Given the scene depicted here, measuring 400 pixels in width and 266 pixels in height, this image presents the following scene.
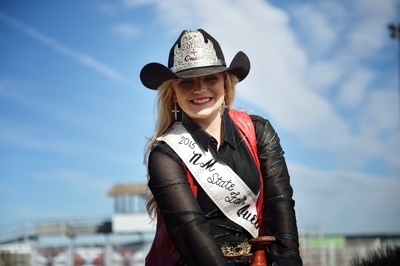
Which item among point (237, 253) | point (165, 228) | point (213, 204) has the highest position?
point (213, 204)

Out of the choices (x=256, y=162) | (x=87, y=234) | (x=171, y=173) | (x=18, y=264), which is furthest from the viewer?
(x=87, y=234)

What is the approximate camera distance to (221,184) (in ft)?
9.57

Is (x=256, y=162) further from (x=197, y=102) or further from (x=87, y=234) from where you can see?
(x=87, y=234)

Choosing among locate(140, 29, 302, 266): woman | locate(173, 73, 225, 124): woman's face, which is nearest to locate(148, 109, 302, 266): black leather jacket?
locate(140, 29, 302, 266): woman

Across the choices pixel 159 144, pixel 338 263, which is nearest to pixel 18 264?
pixel 338 263

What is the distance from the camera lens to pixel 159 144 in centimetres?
297

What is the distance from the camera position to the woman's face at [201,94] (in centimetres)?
290

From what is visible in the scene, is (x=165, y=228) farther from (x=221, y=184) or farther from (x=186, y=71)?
(x=186, y=71)

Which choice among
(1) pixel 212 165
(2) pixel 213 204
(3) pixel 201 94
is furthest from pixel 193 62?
(2) pixel 213 204

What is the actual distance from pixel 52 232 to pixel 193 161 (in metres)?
38.0

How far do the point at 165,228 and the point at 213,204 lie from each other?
0.28m

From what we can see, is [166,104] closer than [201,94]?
No

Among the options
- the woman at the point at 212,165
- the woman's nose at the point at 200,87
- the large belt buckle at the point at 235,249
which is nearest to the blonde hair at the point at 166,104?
the woman at the point at 212,165

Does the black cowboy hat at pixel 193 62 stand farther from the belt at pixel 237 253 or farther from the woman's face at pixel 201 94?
the belt at pixel 237 253
